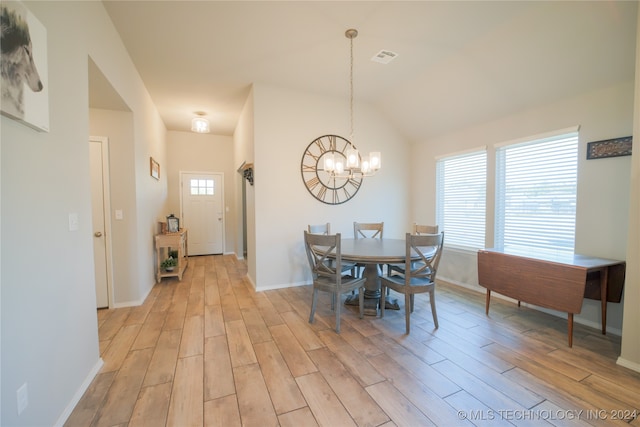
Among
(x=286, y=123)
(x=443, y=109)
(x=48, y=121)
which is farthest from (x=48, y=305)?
(x=443, y=109)

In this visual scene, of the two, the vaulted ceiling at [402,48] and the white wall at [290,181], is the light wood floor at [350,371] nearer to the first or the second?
the white wall at [290,181]

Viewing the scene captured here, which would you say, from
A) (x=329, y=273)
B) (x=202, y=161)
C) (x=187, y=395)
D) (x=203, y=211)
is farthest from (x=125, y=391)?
(x=202, y=161)

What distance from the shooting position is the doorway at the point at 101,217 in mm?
2910

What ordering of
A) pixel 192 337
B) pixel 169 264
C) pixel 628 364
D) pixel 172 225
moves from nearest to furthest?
pixel 628 364 → pixel 192 337 → pixel 169 264 → pixel 172 225

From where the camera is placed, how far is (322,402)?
1.60 m

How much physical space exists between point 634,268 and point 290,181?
3451 millimetres

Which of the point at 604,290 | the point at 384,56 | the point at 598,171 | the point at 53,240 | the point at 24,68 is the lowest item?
the point at 604,290

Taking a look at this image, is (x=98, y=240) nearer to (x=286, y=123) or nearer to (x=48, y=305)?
(x=48, y=305)

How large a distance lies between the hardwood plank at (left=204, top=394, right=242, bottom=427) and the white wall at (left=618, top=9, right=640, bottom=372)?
2.80 m

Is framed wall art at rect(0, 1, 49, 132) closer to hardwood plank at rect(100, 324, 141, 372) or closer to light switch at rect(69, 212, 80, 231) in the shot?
light switch at rect(69, 212, 80, 231)

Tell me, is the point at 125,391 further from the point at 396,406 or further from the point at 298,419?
the point at 396,406

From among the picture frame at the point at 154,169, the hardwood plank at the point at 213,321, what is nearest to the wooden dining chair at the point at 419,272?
the hardwood plank at the point at 213,321

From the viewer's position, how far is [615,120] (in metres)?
2.43

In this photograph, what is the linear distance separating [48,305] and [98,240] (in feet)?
6.36
